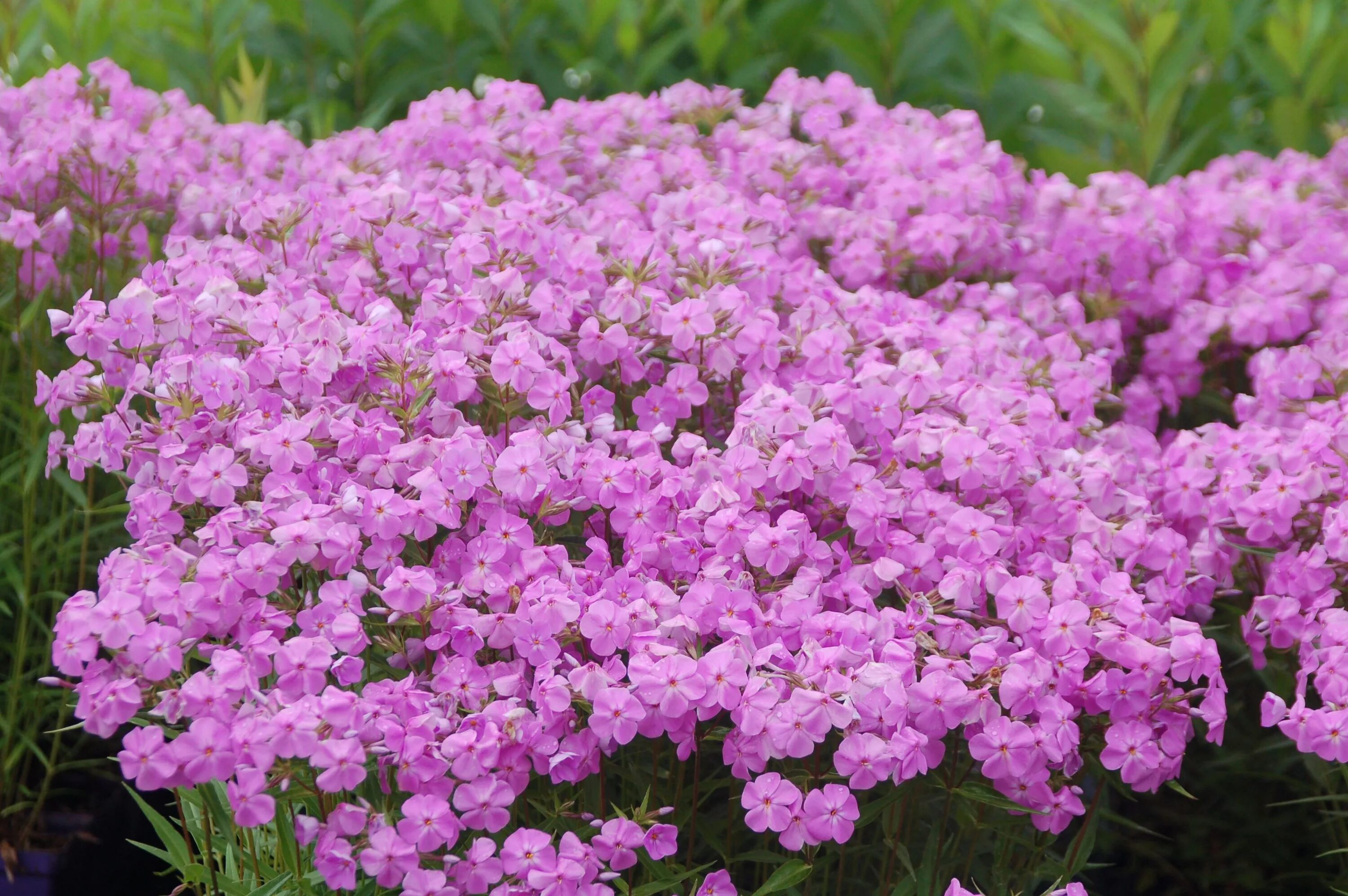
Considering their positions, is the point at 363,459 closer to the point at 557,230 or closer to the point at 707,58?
the point at 557,230

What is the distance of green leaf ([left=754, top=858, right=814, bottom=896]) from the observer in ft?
5.65

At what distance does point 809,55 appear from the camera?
4.82 meters

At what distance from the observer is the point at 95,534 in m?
2.98

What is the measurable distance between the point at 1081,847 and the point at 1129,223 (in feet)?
5.59

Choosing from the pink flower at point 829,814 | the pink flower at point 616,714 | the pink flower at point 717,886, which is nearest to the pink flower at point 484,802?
the pink flower at point 616,714

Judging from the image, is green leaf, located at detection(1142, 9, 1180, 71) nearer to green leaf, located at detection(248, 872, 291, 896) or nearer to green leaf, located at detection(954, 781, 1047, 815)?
green leaf, located at detection(954, 781, 1047, 815)

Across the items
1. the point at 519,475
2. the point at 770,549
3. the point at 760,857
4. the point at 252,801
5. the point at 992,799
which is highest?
the point at 519,475

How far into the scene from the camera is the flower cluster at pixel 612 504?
1.65m

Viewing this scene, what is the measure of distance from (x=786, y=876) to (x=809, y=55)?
3781mm

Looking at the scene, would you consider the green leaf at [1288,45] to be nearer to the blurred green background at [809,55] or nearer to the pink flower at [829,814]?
the blurred green background at [809,55]

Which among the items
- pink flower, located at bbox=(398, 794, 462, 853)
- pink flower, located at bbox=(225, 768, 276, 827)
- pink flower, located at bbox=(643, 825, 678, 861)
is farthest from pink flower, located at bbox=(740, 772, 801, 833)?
pink flower, located at bbox=(225, 768, 276, 827)

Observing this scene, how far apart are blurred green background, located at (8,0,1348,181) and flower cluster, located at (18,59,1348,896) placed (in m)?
1.18

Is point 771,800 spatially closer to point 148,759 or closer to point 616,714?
point 616,714

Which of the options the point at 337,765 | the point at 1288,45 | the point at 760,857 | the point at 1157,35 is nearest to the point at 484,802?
the point at 337,765
